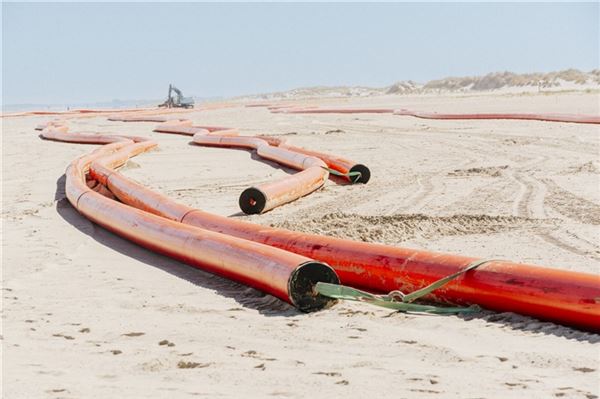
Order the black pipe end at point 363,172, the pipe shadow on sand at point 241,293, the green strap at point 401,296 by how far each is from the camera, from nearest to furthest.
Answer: the pipe shadow on sand at point 241,293 → the green strap at point 401,296 → the black pipe end at point 363,172

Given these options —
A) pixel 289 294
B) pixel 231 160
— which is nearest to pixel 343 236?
pixel 289 294

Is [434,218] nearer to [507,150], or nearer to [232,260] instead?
[232,260]

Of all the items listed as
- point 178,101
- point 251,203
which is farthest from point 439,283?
point 178,101

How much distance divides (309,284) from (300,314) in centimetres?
25

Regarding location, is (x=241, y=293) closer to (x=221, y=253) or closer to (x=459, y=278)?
(x=221, y=253)

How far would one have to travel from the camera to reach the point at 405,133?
17.9 m

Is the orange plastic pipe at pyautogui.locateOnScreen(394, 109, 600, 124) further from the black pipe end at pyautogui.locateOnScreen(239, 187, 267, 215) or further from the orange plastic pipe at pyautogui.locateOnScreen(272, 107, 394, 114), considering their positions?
the black pipe end at pyautogui.locateOnScreen(239, 187, 267, 215)

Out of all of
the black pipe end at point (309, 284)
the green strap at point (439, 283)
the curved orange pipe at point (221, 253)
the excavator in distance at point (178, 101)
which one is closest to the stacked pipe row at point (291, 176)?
the curved orange pipe at point (221, 253)

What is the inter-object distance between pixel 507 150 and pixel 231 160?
5.22 metres

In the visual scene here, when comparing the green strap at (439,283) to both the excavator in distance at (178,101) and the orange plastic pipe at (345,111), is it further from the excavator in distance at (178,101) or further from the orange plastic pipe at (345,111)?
the excavator in distance at (178,101)

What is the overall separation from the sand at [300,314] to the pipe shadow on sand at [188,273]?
0.8 inches

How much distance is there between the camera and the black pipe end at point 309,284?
460 cm

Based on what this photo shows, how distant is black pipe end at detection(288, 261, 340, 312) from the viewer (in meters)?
4.60

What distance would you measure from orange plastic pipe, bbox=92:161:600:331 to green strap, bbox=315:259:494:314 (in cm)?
6
